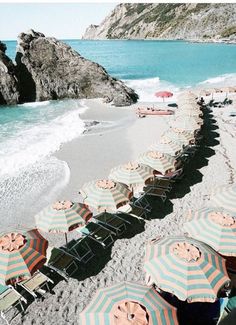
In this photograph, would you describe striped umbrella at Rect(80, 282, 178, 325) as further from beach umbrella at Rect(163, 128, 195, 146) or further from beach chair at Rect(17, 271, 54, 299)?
beach umbrella at Rect(163, 128, 195, 146)

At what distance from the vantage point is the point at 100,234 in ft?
44.1

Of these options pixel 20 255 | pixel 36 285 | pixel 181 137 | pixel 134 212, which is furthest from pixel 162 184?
pixel 20 255

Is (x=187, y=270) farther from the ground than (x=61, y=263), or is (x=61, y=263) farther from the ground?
(x=187, y=270)

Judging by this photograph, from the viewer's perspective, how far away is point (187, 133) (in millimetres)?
20609

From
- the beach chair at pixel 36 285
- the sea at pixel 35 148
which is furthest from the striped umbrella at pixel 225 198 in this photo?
the sea at pixel 35 148

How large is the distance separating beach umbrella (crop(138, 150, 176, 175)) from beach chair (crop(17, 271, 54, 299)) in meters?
7.59

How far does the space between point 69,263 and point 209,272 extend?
208 inches

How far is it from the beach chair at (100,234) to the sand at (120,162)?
0.31m

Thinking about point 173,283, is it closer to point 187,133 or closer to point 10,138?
point 187,133

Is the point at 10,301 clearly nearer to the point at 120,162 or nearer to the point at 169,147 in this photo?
the point at 169,147

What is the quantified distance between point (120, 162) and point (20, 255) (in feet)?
42.0

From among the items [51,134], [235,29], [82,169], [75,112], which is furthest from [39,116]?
[235,29]

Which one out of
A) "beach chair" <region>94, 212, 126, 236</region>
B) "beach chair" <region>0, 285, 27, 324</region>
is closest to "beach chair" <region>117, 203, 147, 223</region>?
"beach chair" <region>94, 212, 126, 236</region>

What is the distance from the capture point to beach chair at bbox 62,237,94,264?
12.2 meters
